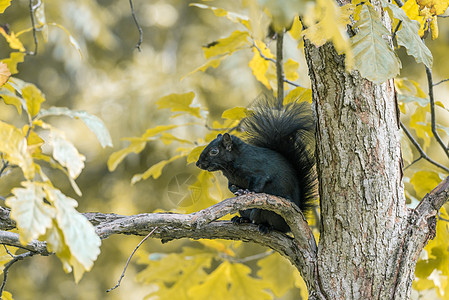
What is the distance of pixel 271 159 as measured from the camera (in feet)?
5.09

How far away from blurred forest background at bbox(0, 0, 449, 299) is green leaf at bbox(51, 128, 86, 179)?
105 inches

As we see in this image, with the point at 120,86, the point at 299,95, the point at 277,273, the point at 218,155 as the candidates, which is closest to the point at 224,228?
the point at 218,155

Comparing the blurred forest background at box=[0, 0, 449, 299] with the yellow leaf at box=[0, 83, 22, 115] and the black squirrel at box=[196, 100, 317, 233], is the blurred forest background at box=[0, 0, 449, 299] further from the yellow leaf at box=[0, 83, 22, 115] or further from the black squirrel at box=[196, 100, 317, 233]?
the yellow leaf at box=[0, 83, 22, 115]

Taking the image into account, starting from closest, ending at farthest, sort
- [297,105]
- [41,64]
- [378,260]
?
[378,260]
[297,105]
[41,64]

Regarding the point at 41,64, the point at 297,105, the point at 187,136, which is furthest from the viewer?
the point at 41,64

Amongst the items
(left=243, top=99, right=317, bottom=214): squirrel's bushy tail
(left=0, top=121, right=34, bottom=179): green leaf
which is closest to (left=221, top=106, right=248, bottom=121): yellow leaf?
(left=243, top=99, right=317, bottom=214): squirrel's bushy tail

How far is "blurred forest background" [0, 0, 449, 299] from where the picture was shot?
14.0ft

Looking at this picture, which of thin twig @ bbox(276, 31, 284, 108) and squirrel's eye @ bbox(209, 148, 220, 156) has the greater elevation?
thin twig @ bbox(276, 31, 284, 108)

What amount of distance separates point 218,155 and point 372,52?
680 millimetres

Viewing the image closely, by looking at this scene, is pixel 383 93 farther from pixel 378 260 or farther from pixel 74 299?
pixel 74 299

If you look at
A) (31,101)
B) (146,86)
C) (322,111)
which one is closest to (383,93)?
(322,111)

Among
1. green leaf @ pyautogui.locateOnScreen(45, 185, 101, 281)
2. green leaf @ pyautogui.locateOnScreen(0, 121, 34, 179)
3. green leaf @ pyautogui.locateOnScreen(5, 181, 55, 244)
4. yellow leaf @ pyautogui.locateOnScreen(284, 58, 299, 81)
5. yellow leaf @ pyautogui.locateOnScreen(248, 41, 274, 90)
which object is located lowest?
yellow leaf @ pyautogui.locateOnScreen(284, 58, 299, 81)

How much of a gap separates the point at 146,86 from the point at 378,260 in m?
3.25

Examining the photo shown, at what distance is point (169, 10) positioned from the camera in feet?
17.4
